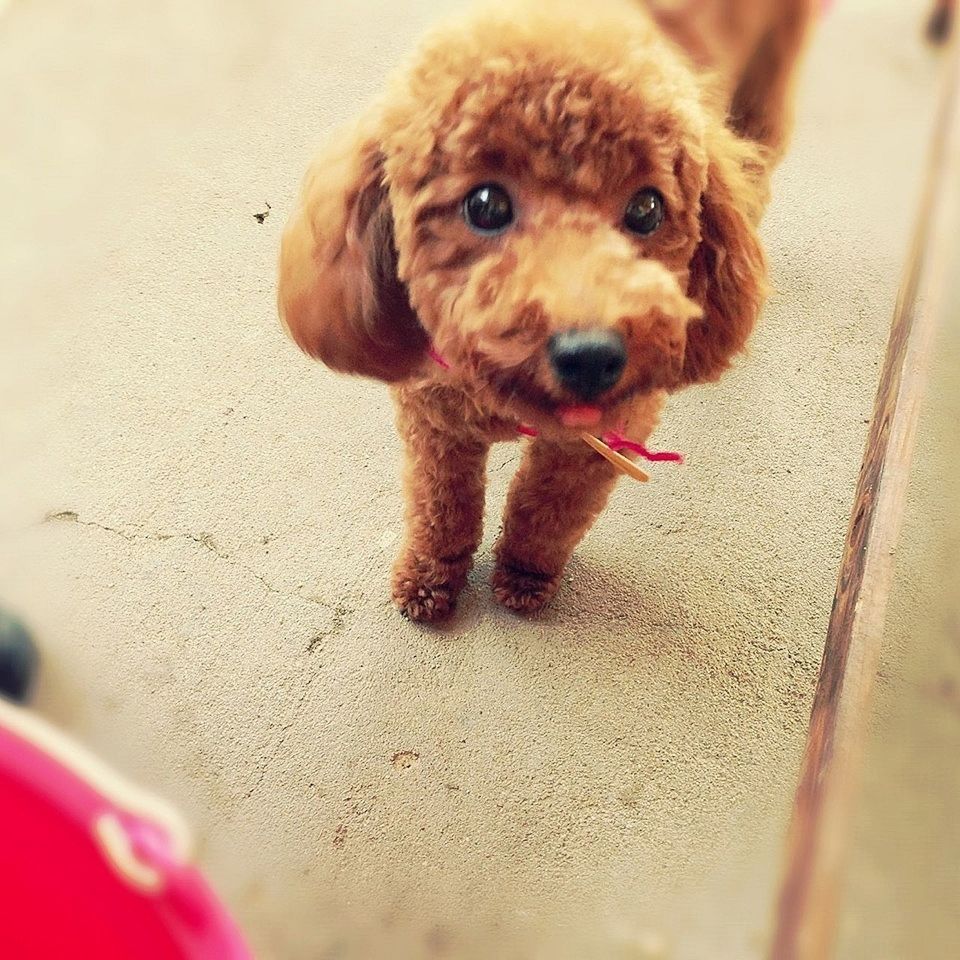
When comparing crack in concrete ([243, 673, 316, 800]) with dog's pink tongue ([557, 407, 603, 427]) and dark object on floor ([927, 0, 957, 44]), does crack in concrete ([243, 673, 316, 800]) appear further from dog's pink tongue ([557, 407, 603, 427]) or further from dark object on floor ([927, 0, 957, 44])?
dark object on floor ([927, 0, 957, 44])

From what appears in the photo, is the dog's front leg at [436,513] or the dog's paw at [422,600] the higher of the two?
the dog's front leg at [436,513]

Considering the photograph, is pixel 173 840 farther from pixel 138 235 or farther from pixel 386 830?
A: pixel 138 235

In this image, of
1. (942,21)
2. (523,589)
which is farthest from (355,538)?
(942,21)

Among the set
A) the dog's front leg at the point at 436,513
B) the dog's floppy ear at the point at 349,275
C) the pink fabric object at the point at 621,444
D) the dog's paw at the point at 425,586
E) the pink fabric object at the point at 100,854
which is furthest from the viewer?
the dog's paw at the point at 425,586

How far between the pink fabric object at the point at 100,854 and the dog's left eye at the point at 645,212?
1.66 ft

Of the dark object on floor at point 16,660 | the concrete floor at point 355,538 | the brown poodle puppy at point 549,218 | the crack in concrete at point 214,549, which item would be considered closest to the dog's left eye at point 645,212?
the brown poodle puppy at point 549,218

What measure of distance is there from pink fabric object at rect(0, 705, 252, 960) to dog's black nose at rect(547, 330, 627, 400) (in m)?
0.36

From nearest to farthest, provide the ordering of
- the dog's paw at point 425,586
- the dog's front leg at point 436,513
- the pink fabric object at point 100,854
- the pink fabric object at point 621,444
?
the pink fabric object at point 100,854 < the pink fabric object at point 621,444 < the dog's front leg at point 436,513 < the dog's paw at point 425,586

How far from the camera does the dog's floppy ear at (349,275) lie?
2.23ft

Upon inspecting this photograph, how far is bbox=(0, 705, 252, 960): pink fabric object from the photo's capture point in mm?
415

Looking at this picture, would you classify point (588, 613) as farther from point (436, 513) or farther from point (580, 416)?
point (580, 416)

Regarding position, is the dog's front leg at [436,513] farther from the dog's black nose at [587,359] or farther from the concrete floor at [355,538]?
the dog's black nose at [587,359]

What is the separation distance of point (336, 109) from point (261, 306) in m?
0.36

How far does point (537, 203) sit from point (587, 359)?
134 millimetres
